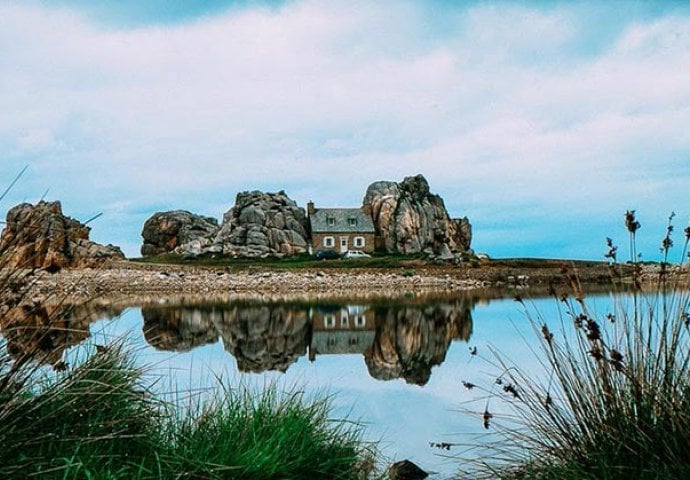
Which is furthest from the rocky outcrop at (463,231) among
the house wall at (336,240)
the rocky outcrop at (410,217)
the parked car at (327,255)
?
the parked car at (327,255)

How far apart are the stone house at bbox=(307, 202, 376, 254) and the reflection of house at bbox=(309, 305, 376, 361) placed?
35585 millimetres

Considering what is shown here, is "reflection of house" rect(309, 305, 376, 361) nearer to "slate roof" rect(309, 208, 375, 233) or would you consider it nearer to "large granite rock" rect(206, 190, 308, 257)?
"large granite rock" rect(206, 190, 308, 257)

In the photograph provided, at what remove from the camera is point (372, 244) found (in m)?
56.2

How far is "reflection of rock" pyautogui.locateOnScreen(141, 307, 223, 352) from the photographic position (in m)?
11.1

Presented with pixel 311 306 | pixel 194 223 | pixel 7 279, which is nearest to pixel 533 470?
pixel 7 279

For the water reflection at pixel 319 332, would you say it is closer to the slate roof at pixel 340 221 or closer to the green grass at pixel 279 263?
the green grass at pixel 279 263

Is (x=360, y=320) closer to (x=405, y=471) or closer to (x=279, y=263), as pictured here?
(x=405, y=471)

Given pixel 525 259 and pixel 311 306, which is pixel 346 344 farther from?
pixel 525 259

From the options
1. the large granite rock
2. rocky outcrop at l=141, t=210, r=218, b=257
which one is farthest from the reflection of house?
rocky outcrop at l=141, t=210, r=218, b=257

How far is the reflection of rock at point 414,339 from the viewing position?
9062 mm

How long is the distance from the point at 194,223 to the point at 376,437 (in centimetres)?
6142

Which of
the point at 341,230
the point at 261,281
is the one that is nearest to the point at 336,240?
the point at 341,230

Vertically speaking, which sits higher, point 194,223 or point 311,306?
point 194,223

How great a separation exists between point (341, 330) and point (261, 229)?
3942 centimetres
